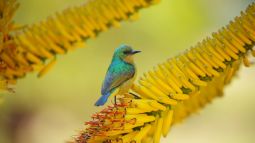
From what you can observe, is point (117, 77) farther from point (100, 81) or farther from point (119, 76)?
point (100, 81)

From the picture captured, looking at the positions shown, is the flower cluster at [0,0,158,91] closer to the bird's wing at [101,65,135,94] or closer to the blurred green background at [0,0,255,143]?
the bird's wing at [101,65,135,94]

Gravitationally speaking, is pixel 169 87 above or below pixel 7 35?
below

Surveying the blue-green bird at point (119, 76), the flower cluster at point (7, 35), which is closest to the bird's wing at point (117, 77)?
the blue-green bird at point (119, 76)

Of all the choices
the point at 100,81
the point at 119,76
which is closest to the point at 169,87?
the point at 119,76

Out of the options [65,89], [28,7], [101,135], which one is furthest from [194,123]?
[101,135]

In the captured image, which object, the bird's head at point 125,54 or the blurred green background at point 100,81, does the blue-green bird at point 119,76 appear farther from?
the blurred green background at point 100,81

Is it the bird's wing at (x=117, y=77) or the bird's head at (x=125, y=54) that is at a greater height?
the bird's head at (x=125, y=54)

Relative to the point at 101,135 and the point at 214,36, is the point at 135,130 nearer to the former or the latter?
the point at 101,135
